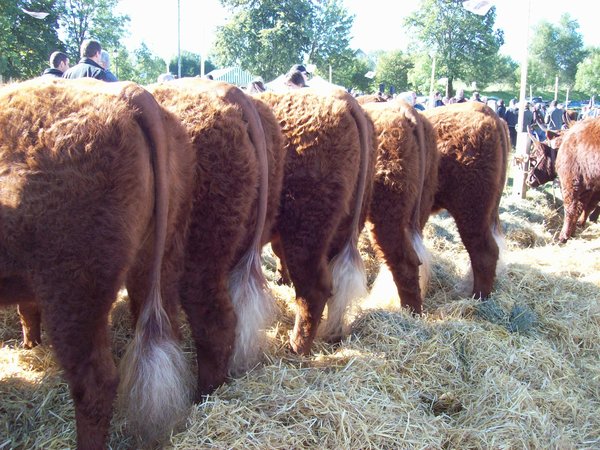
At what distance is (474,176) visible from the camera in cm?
418

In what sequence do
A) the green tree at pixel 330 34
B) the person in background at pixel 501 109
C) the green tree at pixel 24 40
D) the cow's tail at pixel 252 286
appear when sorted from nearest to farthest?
the cow's tail at pixel 252 286 < the person in background at pixel 501 109 < the green tree at pixel 24 40 < the green tree at pixel 330 34

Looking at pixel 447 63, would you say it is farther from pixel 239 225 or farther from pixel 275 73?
pixel 239 225

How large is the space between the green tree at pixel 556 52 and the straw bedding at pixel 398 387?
61.8 metres

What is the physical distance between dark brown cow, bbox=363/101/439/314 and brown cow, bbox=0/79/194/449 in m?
1.94

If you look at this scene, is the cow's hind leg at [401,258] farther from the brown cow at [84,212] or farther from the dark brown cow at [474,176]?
the brown cow at [84,212]

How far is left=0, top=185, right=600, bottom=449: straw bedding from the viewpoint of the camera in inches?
90.7

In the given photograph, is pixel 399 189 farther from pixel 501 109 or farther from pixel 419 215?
pixel 501 109

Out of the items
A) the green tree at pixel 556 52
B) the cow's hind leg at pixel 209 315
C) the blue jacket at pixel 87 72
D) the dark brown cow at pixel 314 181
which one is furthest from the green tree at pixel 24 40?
the green tree at pixel 556 52

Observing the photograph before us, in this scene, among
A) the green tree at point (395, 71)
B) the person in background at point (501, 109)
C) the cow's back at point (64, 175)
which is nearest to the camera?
the cow's back at point (64, 175)

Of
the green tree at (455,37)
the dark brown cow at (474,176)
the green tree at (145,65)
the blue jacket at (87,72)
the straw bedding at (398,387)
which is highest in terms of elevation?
the green tree at (455,37)

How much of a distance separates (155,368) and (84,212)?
0.77 metres

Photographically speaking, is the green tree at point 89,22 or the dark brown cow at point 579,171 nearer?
the dark brown cow at point 579,171

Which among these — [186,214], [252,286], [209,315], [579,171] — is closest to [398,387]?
[252,286]

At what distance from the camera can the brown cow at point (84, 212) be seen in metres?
1.81
